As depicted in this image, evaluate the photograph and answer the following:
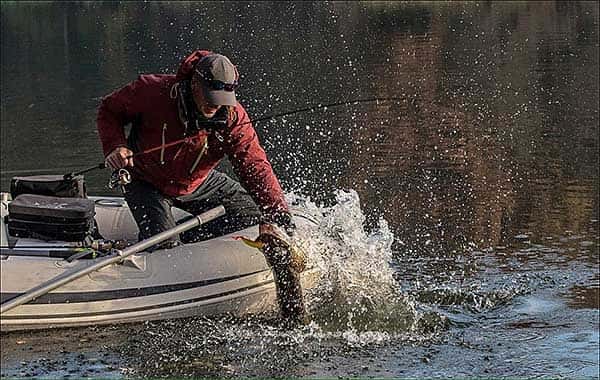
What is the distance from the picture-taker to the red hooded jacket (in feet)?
26.2

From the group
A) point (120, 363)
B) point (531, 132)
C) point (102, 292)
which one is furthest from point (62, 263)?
point (531, 132)

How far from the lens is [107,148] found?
8.00 meters

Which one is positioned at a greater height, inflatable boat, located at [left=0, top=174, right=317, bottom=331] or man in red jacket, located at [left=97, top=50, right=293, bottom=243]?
man in red jacket, located at [left=97, top=50, right=293, bottom=243]

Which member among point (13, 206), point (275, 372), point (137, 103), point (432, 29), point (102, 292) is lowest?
point (275, 372)

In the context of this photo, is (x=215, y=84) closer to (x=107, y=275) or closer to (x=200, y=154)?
(x=200, y=154)

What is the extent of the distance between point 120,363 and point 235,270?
1.18 m

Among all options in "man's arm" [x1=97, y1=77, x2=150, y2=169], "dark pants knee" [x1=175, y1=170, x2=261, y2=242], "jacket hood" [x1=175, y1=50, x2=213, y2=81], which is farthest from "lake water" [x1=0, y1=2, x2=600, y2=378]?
"jacket hood" [x1=175, y1=50, x2=213, y2=81]

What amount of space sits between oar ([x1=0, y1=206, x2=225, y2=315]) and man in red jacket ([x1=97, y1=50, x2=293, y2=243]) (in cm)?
35

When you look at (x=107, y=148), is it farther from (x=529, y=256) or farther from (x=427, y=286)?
(x=529, y=256)

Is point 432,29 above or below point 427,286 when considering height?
above

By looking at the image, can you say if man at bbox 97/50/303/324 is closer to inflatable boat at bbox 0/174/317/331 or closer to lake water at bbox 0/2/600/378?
inflatable boat at bbox 0/174/317/331

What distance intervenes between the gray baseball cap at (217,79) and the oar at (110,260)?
0.90m

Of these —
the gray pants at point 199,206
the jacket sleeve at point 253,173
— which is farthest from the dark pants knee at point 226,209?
the jacket sleeve at point 253,173

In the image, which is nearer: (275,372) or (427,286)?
(275,372)
